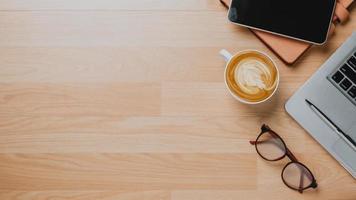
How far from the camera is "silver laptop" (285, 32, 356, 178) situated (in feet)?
2.77

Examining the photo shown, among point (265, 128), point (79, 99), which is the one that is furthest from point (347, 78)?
point (79, 99)

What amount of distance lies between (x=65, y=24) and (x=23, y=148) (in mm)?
254

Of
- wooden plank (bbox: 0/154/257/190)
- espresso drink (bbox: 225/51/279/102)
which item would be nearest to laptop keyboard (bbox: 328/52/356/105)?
espresso drink (bbox: 225/51/279/102)

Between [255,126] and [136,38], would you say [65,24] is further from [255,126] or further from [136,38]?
[255,126]

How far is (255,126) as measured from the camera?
0.89 metres

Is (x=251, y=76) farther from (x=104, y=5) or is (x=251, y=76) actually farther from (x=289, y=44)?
(x=104, y=5)

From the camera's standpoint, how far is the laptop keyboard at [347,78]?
812 mm

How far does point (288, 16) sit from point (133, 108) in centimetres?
34

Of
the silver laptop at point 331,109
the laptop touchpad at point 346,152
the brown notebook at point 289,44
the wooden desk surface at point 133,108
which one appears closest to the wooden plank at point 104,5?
the wooden desk surface at point 133,108

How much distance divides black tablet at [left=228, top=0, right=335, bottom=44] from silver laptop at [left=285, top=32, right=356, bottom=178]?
0.18 ft

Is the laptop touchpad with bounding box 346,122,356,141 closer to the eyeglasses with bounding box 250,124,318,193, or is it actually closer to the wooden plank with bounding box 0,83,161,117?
the eyeglasses with bounding box 250,124,318,193

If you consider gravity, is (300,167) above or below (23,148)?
above

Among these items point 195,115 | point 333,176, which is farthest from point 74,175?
point 333,176

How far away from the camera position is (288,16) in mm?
872
